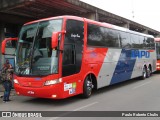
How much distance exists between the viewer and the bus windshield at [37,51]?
9.20 metres

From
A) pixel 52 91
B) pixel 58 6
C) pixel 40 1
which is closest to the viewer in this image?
pixel 52 91

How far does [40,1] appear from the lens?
14586 mm

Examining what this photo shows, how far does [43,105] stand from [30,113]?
1.26 m

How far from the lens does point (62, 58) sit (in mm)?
9281

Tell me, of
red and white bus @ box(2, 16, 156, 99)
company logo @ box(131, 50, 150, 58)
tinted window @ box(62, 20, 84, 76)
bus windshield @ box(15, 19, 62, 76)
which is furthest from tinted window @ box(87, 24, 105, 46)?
company logo @ box(131, 50, 150, 58)

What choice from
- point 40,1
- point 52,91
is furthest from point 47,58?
point 40,1

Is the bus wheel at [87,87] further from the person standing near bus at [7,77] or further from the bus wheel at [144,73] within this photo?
the bus wheel at [144,73]

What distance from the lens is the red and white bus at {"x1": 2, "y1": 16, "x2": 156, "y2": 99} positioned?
30.0 ft

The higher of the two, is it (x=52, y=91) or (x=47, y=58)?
(x=47, y=58)

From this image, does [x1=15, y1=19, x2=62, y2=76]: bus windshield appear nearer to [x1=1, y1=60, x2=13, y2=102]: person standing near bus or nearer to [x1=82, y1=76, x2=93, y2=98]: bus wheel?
[x1=1, y1=60, x2=13, y2=102]: person standing near bus

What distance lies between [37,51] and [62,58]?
1046 millimetres

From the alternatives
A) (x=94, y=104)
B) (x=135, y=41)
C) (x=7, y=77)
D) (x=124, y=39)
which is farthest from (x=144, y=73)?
(x=7, y=77)

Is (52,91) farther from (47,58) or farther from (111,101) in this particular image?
(111,101)

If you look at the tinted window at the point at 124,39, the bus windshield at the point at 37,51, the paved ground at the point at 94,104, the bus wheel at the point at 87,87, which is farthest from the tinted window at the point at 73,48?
the tinted window at the point at 124,39
